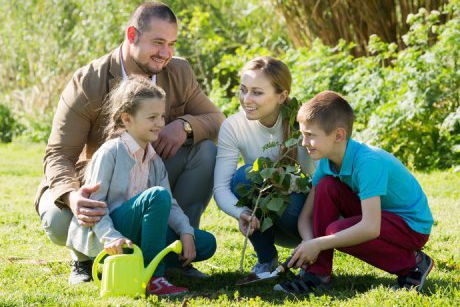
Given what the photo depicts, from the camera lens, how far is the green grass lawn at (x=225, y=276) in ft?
11.2

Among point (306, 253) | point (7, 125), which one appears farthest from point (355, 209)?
point (7, 125)

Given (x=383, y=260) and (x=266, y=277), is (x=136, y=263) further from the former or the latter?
(x=383, y=260)

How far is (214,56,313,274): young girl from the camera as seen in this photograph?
4043mm

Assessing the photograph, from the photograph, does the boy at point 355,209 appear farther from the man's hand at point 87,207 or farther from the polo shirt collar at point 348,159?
the man's hand at point 87,207

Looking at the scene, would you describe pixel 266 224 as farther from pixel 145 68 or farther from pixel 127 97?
pixel 145 68

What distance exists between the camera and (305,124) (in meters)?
3.64

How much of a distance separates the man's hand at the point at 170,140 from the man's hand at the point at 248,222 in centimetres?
65

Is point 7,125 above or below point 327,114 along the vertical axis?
below

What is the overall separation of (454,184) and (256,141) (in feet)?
9.69

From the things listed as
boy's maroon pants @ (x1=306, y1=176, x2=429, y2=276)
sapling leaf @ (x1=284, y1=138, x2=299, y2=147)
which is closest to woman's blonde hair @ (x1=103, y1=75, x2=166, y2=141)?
sapling leaf @ (x1=284, y1=138, x2=299, y2=147)

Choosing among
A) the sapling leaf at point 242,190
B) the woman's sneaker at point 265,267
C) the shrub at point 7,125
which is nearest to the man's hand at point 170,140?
the sapling leaf at point 242,190

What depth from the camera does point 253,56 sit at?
9758mm

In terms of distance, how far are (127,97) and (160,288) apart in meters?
0.93

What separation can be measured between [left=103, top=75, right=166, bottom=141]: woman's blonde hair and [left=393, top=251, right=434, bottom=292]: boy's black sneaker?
1.43m
